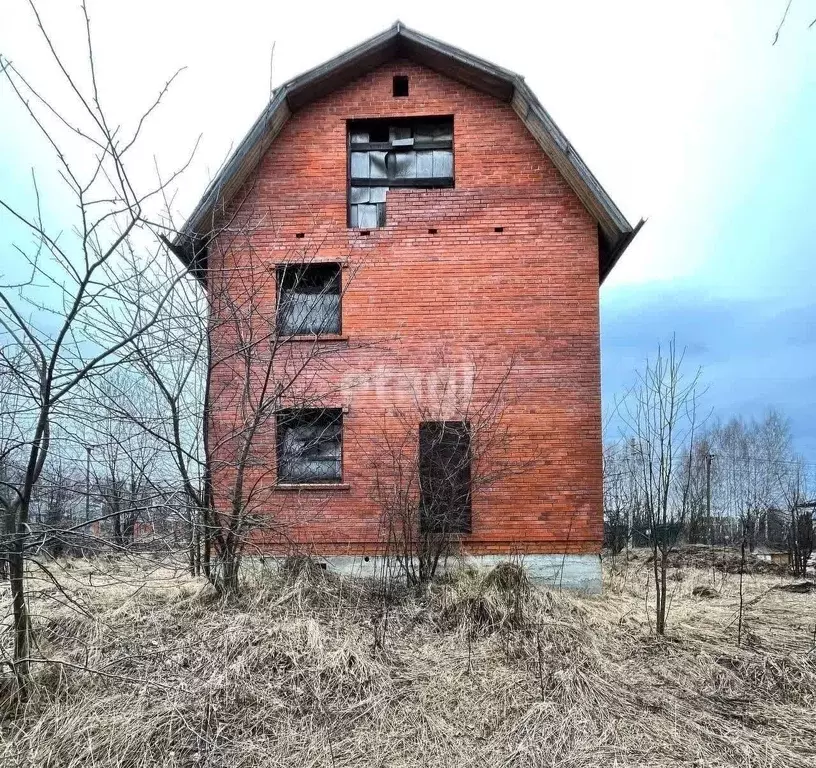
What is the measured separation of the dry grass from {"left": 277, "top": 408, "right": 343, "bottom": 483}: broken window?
2105 mm

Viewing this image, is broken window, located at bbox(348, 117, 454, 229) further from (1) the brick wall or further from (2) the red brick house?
(1) the brick wall

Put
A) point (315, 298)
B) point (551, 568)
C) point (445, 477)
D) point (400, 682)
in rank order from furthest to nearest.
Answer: point (315, 298), point (551, 568), point (445, 477), point (400, 682)

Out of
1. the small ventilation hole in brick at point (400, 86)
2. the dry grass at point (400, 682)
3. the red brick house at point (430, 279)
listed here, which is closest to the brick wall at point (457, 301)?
the red brick house at point (430, 279)

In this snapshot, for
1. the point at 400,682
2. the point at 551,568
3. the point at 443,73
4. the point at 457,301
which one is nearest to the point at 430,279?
the point at 457,301

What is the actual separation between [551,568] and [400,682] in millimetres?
4111

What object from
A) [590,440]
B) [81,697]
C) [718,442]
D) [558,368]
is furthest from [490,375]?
[718,442]

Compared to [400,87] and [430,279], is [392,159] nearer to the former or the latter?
[400,87]

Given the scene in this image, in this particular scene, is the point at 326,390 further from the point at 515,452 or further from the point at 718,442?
the point at 718,442

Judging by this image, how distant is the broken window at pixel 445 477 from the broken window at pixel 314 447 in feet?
4.39

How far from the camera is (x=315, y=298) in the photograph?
9867 mm

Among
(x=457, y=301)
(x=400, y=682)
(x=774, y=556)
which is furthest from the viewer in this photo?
(x=774, y=556)

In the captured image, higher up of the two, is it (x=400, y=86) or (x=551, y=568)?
(x=400, y=86)

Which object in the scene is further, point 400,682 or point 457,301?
point 457,301

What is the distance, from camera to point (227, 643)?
592cm
